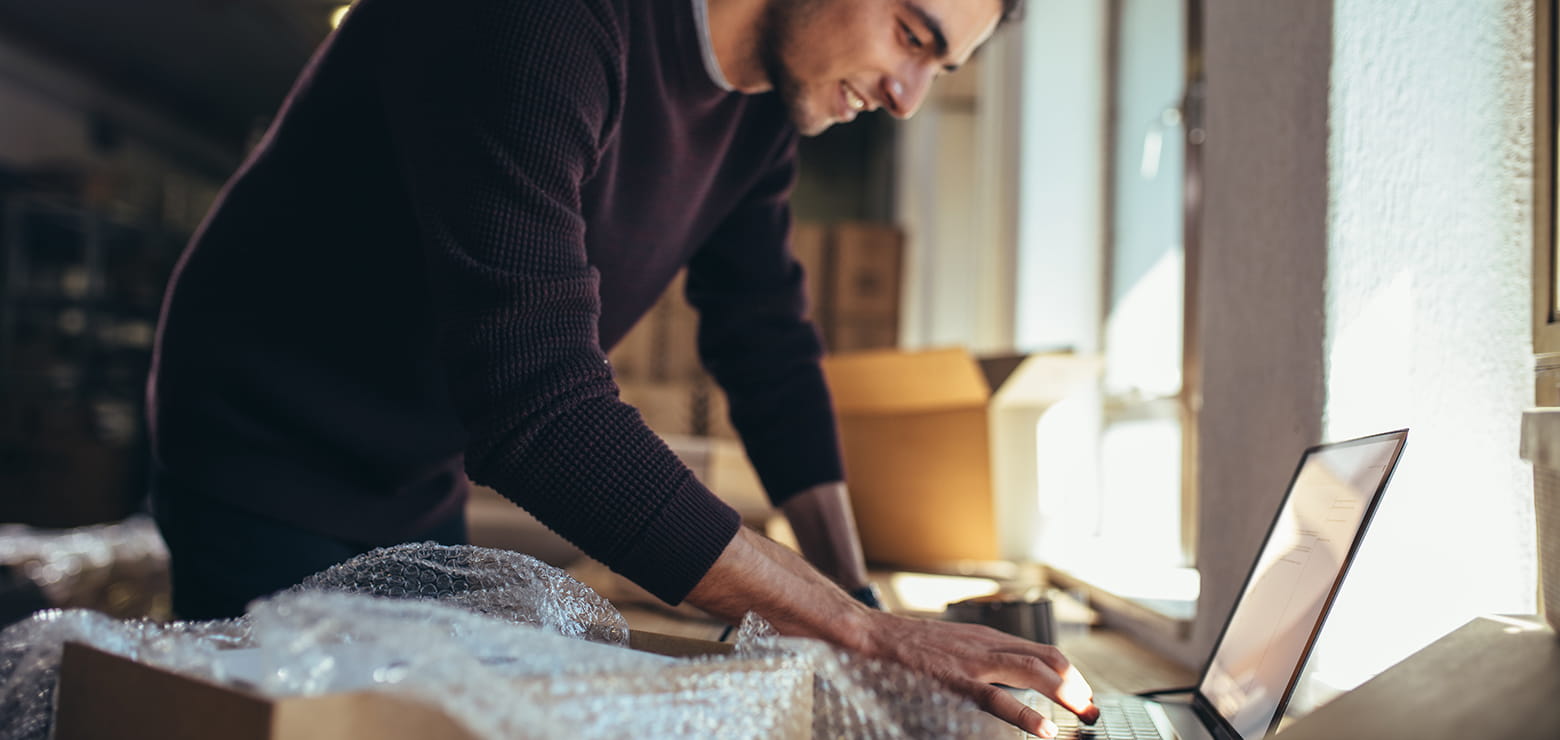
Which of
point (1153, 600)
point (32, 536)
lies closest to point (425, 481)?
point (1153, 600)

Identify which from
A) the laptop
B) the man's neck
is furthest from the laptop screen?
the man's neck

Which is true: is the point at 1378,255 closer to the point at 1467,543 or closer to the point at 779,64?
the point at 1467,543

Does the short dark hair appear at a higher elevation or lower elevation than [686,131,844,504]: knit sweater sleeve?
higher

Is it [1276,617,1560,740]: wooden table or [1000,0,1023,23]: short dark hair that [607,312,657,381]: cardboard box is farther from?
[1276,617,1560,740]: wooden table

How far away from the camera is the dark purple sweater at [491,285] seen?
0.63 meters

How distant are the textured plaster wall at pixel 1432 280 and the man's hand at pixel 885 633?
0.35 m

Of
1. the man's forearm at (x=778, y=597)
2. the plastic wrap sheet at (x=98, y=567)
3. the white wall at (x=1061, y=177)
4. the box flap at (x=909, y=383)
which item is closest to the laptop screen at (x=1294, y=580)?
the man's forearm at (x=778, y=597)

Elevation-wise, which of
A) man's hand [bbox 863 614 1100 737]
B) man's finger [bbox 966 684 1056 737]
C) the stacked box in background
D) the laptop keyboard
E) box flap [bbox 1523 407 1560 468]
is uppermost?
the stacked box in background

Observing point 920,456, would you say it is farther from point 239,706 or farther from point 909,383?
point 239,706

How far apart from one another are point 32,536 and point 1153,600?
261cm

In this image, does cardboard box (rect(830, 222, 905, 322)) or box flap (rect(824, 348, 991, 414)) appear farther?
cardboard box (rect(830, 222, 905, 322))

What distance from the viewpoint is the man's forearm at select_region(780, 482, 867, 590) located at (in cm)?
105

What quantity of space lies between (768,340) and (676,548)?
1.90 feet

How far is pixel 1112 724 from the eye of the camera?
62 centimetres
